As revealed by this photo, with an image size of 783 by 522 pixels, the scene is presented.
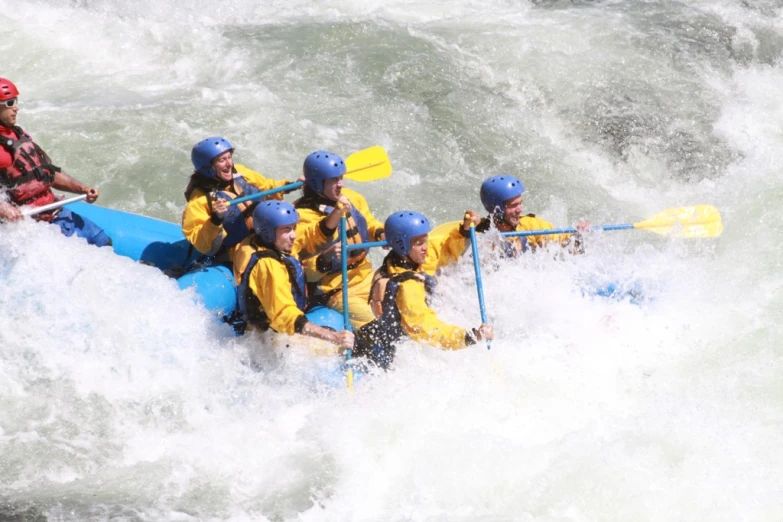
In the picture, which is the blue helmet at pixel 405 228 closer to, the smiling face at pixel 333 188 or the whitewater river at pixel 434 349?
the whitewater river at pixel 434 349

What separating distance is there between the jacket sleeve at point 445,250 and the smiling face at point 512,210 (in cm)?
27

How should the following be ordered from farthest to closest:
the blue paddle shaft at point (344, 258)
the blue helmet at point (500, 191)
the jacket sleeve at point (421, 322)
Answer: the blue helmet at point (500, 191) < the blue paddle shaft at point (344, 258) < the jacket sleeve at point (421, 322)

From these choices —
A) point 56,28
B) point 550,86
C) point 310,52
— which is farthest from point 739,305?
point 56,28

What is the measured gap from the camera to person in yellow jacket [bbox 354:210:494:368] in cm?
497

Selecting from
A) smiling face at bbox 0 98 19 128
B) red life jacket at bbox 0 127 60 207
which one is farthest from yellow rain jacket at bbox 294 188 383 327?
smiling face at bbox 0 98 19 128

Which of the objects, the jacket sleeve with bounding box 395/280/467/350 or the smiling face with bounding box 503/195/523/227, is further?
the smiling face with bounding box 503/195/523/227

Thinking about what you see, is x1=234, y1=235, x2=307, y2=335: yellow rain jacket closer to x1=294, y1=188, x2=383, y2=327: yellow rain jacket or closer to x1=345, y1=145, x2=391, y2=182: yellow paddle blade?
x1=294, y1=188, x2=383, y2=327: yellow rain jacket

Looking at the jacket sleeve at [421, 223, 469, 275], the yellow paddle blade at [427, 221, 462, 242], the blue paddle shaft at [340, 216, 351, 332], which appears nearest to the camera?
Result: the blue paddle shaft at [340, 216, 351, 332]

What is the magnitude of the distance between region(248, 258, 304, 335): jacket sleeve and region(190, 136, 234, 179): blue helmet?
2.86 ft

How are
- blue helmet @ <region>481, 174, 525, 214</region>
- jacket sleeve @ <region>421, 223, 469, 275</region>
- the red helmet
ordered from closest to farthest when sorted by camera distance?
the red helmet
blue helmet @ <region>481, 174, 525, 214</region>
jacket sleeve @ <region>421, 223, 469, 275</region>

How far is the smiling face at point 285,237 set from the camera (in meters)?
5.37

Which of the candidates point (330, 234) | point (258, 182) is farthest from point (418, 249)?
point (258, 182)

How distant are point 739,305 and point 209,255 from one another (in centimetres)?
337

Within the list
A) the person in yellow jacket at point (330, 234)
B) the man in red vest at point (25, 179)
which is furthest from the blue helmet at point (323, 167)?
the man in red vest at point (25, 179)
